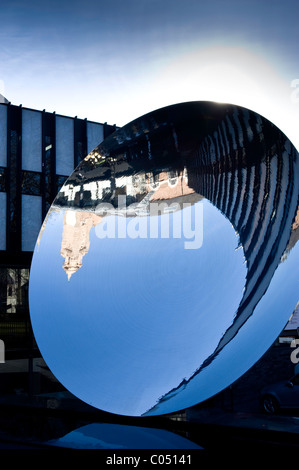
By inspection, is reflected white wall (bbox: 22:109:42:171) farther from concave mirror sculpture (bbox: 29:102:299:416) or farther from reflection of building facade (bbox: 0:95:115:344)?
concave mirror sculpture (bbox: 29:102:299:416)

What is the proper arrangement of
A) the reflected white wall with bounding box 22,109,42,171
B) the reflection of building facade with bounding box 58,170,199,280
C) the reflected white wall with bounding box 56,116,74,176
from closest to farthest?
1. the reflection of building facade with bounding box 58,170,199,280
2. the reflected white wall with bounding box 22,109,42,171
3. the reflected white wall with bounding box 56,116,74,176

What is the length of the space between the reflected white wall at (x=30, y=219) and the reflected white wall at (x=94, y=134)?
10.1 feet

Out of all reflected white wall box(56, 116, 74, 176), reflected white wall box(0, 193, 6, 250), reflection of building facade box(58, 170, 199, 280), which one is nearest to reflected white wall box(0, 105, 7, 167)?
reflected white wall box(0, 193, 6, 250)

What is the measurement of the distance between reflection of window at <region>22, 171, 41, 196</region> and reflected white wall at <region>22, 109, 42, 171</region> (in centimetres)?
22

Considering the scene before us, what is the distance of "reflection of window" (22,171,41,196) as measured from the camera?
17.6 metres

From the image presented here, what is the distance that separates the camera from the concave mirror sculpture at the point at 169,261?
3.75 metres

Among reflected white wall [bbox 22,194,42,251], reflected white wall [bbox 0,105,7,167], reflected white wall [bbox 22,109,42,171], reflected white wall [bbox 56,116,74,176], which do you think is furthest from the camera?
reflected white wall [bbox 56,116,74,176]

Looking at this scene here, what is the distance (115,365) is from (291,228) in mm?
1992

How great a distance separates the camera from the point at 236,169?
4.33 metres

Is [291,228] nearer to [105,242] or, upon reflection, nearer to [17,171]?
[105,242]

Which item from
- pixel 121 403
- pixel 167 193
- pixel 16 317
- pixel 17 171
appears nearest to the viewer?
pixel 121 403

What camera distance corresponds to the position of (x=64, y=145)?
18.6 m

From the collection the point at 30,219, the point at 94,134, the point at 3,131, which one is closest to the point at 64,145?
the point at 94,134

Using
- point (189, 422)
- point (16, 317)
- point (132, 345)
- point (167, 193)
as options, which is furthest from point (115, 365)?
point (16, 317)
